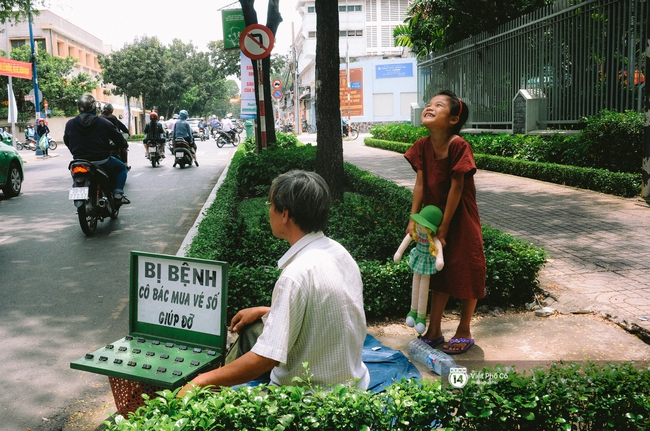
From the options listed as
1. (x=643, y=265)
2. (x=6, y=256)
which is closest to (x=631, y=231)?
(x=643, y=265)

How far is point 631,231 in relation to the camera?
7176 mm

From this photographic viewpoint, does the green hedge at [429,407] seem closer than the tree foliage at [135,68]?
Yes

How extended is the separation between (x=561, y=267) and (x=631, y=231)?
6.21 feet

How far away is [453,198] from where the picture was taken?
3807 millimetres

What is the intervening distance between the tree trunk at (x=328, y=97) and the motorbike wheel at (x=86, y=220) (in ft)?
10.2

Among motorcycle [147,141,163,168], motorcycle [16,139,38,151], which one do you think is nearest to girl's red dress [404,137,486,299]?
motorcycle [147,141,163,168]

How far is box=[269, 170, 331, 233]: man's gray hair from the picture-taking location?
2416 mm

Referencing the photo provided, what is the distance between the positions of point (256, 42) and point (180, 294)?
9.39 m

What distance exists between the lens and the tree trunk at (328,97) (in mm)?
8258

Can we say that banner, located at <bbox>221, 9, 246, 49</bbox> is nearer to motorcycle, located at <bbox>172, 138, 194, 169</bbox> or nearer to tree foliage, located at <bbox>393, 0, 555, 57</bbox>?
motorcycle, located at <bbox>172, 138, 194, 169</bbox>

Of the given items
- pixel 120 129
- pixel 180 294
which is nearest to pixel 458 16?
pixel 120 129

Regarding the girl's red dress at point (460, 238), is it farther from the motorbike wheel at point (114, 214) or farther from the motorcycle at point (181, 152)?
the motorcycle at point (181, 152)

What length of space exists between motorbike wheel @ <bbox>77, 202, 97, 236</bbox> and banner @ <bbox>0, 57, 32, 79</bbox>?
22008 millimetres

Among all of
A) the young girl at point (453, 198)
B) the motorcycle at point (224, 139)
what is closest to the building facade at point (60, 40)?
the motorcycle at point (224, 139)
